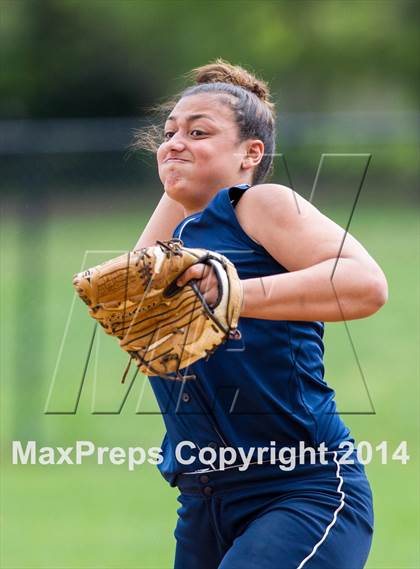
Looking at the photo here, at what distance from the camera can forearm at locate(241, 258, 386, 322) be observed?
59.3 inches

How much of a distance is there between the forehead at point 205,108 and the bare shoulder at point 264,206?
0.79 ft

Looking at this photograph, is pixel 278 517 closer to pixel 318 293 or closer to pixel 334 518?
pixel 334 518

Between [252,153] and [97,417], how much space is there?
12.7ft

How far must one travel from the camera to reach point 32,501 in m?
4.52

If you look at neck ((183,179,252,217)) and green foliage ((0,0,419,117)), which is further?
green foliage ((0,0,419,117))

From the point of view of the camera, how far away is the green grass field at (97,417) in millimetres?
3990

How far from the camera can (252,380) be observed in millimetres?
1685

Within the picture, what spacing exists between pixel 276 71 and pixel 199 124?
1329 cm

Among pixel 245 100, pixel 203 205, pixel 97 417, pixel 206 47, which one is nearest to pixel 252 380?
pixel 203 205

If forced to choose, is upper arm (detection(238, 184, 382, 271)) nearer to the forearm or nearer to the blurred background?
the forearm

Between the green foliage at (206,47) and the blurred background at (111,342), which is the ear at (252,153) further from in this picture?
the green foliage at (206,47)

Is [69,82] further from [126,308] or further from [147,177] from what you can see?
[126,308]

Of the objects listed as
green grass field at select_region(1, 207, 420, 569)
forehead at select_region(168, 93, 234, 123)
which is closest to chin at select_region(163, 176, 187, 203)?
forehead at select_region(168, 93, 234, 123)

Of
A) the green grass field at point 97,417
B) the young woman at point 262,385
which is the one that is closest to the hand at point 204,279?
the young woman at point 262,385
